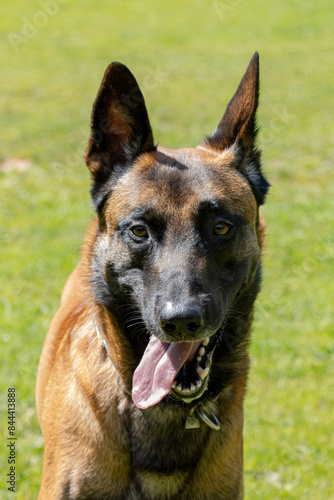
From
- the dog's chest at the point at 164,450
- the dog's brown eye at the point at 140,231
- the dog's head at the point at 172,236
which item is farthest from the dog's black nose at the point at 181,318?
the dog's chest at the point at 164,450

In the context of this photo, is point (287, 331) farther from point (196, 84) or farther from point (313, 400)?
point (196, 84)

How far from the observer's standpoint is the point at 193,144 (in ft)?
36.4

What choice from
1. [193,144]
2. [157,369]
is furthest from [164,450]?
[193,144]

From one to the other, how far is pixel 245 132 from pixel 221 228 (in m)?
0.62

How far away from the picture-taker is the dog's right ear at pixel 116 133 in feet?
10.2

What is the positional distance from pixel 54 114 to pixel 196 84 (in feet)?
13.9

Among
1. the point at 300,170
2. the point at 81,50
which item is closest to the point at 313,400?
the point at 300,170

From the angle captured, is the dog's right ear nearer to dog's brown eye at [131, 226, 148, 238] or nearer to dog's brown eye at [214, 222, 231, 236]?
dog's brown eye at [131, 226, 148, 238]

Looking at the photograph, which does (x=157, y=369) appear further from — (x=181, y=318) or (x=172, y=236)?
(x=172, y=236)

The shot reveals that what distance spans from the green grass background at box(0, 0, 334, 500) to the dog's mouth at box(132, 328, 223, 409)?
1582mm

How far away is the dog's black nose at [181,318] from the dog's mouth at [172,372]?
0.84 ft

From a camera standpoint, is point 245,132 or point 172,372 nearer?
point 172,372

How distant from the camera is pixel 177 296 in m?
2.66

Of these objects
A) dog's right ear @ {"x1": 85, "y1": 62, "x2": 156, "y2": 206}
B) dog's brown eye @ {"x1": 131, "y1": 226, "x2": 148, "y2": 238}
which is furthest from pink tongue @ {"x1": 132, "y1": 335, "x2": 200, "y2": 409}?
dog's right ear @ {"x1": 85, "y1": 62, "x2": 156, "y2": 206}
